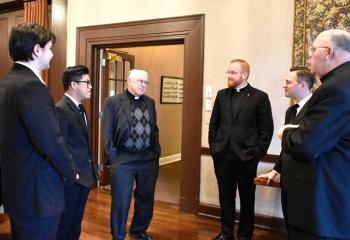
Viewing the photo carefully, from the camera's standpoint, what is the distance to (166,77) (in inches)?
270

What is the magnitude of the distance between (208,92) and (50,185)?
7.98 feet

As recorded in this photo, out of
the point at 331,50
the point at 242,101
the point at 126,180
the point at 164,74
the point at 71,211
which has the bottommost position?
the point at 71,211

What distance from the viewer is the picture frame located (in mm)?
3117

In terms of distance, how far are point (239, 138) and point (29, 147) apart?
1.78 meters

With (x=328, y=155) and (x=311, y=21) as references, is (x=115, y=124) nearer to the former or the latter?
(x=328, y=155)

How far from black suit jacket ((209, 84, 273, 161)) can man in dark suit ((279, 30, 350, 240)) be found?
1.21 metres

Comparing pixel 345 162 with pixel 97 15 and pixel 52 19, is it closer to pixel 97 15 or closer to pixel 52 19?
pixel 97 15

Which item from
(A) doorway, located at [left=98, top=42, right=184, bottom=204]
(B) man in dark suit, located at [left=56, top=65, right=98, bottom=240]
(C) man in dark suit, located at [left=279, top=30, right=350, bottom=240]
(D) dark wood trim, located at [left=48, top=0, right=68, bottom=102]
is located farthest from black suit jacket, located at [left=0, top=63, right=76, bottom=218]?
(D) dark wood trim, located at [left=48, top=0, right=68, bottom=102]

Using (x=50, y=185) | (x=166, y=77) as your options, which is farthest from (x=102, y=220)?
(x=166, y=77)

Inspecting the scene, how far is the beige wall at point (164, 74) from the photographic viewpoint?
20.7ft

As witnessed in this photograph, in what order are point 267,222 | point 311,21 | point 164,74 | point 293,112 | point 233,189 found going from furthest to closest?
point 164,74, point 267,222, point 311,21, point 233,189, point 293,112

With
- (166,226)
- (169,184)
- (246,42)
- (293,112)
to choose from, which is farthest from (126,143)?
(169,184)

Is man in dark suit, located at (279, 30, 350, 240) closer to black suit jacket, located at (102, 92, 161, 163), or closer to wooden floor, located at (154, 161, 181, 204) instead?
black suit jacket, located at (102, 92, 161, 163)

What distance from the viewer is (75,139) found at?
2352 millimetres
